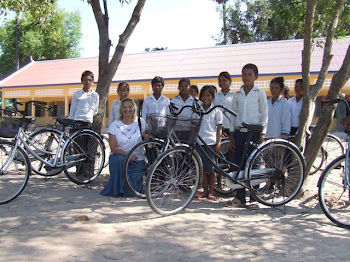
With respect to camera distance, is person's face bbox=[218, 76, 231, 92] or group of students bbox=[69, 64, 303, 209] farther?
person's face bbox=[218, 76, 231, 92]

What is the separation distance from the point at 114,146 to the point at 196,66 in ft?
57.8

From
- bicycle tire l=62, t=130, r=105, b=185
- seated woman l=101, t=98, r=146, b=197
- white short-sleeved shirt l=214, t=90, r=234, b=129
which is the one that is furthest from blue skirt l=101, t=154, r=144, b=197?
white short-sleeved shirt l=214, t=90, r=234, b=129

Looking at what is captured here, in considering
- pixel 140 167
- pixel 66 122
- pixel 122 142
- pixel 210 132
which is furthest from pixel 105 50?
pixel 210 132

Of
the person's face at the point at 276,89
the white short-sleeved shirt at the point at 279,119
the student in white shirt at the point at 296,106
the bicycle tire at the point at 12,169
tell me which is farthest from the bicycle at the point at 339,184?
the bicycle tire at the point at 12,169

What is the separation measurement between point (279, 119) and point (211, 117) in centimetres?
104

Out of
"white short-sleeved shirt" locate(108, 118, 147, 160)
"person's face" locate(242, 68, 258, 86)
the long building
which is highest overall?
the long building

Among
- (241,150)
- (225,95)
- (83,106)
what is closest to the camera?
(241,150)

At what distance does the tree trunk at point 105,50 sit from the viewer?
6145 mm

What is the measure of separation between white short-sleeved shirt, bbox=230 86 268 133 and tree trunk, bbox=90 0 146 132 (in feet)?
7.94

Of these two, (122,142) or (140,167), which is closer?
(140,167)

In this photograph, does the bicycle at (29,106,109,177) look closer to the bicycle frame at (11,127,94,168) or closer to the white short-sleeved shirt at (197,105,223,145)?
the bicycle frame at (11,127,94,168)

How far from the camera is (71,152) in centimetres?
551

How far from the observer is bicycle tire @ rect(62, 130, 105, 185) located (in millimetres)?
5398

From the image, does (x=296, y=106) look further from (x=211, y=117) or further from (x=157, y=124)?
(x=157, y=124)
